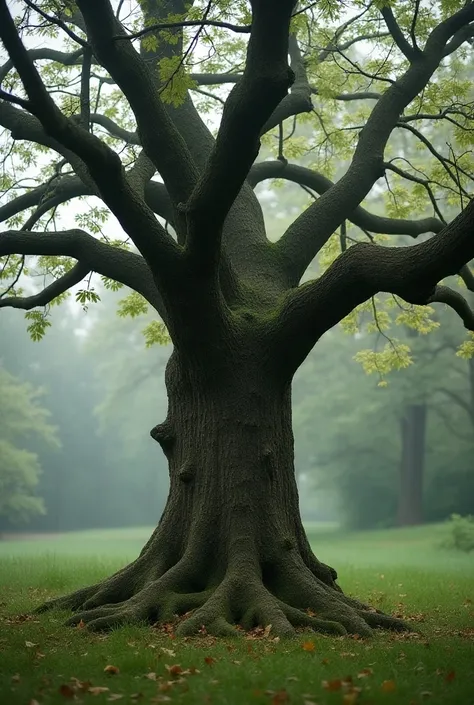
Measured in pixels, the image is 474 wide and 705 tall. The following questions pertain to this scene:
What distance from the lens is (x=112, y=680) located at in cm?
481

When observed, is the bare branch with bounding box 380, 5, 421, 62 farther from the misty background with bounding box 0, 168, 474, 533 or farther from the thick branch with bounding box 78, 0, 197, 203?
the misty background with bounding box 0, 168, 474, 533

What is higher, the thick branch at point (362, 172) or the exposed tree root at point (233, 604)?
the thick branch at point (362, 172)

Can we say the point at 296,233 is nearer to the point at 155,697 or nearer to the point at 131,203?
the point at 131,203

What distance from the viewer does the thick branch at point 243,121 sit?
594cm

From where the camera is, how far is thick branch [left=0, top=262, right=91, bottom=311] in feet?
31.8

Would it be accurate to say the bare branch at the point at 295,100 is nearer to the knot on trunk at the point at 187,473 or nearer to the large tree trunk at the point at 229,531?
the large tree trunk at the point at 229,531

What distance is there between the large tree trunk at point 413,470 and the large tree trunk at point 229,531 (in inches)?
1006

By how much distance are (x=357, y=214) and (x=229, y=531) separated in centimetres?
532

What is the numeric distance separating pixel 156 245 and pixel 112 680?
3.73 meters

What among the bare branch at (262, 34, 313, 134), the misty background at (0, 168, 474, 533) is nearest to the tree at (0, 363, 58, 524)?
the misty background at (0, 168, 474, 533)

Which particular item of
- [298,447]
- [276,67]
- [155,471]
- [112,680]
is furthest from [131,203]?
[155,471]

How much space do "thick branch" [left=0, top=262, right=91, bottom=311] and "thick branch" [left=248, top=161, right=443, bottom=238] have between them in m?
2.78

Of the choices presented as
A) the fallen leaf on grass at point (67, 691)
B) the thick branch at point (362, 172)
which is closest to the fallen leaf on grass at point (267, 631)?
the fallen leaf on grass at point (67, 691)

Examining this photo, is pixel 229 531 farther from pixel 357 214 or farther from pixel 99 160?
pixel 357 214
